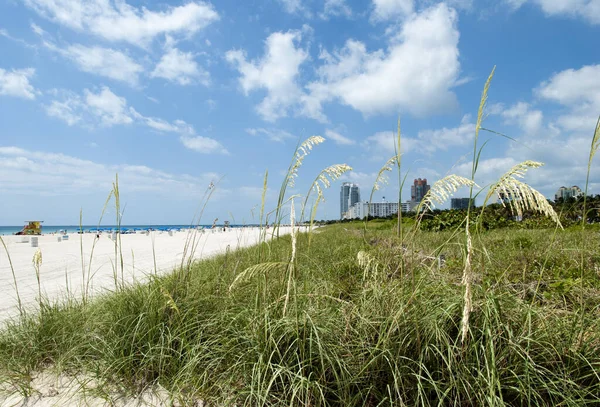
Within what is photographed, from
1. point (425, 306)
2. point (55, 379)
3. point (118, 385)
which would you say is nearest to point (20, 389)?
point (55, 379)

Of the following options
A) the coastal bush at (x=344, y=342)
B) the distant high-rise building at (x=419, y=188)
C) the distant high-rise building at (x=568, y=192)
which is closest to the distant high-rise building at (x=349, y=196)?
the distant high-rise building at (x=419, y=188)

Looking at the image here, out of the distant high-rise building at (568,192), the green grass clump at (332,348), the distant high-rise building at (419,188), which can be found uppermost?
the distant high-rise building at (419,188)

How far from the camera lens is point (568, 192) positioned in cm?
304

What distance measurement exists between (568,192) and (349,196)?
1935 mm

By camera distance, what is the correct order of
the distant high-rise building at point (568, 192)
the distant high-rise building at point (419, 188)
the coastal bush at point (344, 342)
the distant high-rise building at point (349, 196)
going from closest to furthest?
the coastal bush at point (344, 342)
the distant high-rise building at point (568, 192)
the distant high-rise building at point (419, 188)
the distant high-rise building at point (349, 196)

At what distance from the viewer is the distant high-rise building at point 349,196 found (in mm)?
4016

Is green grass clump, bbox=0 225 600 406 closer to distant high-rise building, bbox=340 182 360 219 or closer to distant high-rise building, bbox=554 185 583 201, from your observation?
distant high-rise building, bbox=554 185 583 201

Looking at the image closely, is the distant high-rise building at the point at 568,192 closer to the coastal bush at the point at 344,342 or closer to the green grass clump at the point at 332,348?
the coastal bush at the point at 344,342

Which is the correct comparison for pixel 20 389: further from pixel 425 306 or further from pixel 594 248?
pixel 594 248

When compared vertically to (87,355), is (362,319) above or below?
above

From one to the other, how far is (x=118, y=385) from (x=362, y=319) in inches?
76.9

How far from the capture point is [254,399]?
244cm

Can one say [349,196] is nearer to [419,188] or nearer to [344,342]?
[419,188]

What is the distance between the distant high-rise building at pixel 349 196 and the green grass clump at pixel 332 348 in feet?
3.86
